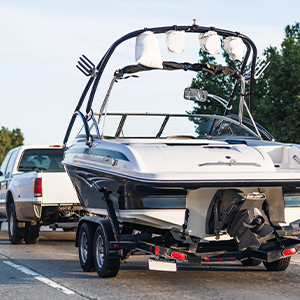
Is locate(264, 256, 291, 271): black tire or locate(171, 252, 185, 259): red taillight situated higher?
locate(171, 252, 185, 259): red taillight

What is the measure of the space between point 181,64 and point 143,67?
0.85 meters

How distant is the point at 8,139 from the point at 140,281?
365 ft

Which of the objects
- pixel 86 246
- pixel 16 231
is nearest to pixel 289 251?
pixel 86 246

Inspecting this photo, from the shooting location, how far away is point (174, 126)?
1184 cm

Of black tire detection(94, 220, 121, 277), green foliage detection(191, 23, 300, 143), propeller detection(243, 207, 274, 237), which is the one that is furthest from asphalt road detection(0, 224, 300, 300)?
green foliage detection(191, 23, 300, 143)

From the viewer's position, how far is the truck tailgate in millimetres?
14164

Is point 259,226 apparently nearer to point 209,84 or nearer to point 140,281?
point 140,281

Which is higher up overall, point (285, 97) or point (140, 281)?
point (285, 97)

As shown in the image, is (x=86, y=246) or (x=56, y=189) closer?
(x=86, y=246)

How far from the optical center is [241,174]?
28.5ft

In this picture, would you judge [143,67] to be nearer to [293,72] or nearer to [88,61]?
[88,61]

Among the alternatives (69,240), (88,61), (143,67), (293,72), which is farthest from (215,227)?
(293,72)

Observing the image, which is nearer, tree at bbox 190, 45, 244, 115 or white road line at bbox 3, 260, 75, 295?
white road line at bbox 3, 260, 75, 295

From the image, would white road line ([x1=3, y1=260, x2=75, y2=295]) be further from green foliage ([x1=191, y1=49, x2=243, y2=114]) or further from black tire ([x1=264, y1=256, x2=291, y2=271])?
green foliage ([x1=191, y1=49, x2=243, y2=114])
